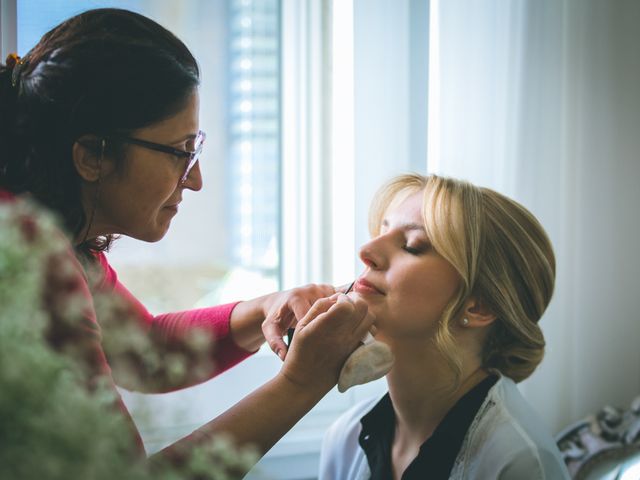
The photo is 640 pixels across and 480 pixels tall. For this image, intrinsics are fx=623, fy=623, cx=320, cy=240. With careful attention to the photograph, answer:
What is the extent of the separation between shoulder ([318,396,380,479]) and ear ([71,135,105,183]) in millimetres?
757

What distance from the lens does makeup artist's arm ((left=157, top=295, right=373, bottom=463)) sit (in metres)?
0.85

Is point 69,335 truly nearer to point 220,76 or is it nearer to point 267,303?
point 267,303

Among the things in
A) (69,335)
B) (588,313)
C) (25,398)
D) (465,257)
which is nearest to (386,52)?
(465,257)

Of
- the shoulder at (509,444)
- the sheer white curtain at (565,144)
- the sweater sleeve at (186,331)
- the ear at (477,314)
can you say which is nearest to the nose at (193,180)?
the sweater sleeve at (186,331)

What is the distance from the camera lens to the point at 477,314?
4.00ft

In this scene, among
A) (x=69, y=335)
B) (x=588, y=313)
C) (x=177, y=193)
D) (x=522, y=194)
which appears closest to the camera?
(x=69, y=335)

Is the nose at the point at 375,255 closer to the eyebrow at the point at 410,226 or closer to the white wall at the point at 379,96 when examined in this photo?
the eyebrow at the point at 410,226

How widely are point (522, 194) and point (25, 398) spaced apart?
5.21 ft

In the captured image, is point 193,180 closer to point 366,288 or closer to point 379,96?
point 366,288

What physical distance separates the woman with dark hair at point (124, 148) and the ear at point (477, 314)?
29 centimetres

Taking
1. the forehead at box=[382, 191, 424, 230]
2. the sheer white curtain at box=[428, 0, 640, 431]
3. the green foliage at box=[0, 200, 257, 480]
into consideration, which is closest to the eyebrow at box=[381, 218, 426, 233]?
the forehead at box=[382, 191, 424, 230]

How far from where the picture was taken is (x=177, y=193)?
1.10 meters

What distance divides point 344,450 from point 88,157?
31.6 inches

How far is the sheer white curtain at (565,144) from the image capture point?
5.57 ft
